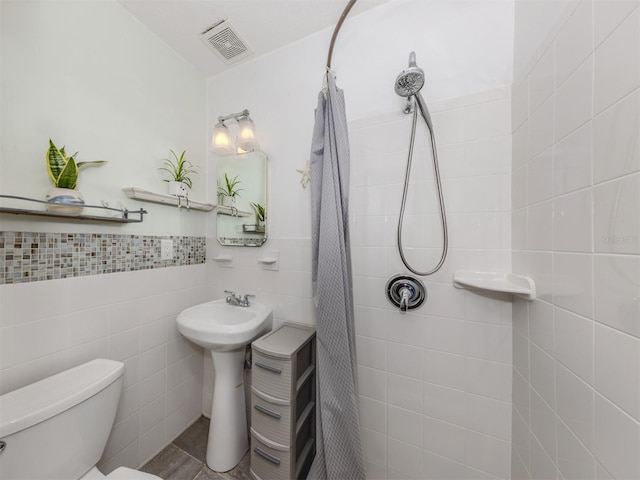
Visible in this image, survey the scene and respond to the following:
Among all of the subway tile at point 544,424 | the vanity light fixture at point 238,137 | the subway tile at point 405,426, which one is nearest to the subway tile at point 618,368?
the subway tile at point 544,424

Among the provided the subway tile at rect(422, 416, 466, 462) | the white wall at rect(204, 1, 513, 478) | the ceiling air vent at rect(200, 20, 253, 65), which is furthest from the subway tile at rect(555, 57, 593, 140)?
the ceiling air vent at rect(200, 20, 253, 65)

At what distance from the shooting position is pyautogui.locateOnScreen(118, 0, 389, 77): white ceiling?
1.15 m

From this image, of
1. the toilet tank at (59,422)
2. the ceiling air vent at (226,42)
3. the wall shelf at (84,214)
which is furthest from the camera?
the ceiling air vent at (226,42)

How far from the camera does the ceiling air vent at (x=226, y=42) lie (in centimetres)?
128

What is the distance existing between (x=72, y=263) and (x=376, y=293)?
54.5 inches

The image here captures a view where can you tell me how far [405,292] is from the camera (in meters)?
1.04

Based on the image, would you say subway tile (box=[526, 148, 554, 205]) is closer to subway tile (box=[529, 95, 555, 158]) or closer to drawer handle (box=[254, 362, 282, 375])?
subway tile (box=[529, 95, 555, 158])

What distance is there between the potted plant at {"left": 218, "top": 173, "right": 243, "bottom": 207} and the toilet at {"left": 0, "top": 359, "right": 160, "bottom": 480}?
3.30ft

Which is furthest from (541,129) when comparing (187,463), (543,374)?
(187,463)

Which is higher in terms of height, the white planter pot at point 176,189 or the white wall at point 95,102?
→ the white wall at point 95,102

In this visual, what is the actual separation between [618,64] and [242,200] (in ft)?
5.05

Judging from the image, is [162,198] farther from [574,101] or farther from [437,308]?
[574,101]

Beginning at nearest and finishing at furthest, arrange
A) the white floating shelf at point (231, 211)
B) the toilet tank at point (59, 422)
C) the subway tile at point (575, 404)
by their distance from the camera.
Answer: the subway tile at point (575, 404) < the toilet tank at point (59, 422) < the white floating shelf at point (231, 211)

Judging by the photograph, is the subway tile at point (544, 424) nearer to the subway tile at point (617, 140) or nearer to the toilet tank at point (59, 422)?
the subway tile at point (617, 140)
